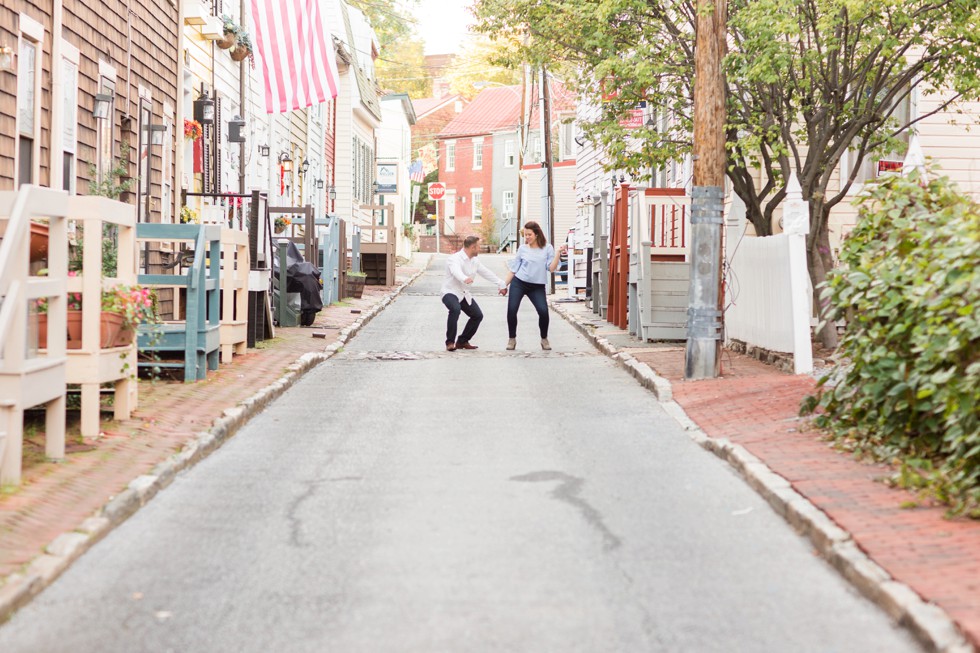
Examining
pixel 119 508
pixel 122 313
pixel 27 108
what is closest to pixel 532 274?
pixel 27 108

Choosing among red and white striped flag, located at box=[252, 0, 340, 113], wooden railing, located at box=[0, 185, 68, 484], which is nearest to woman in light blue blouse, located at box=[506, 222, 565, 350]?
red and white striped flag, located at box=[252, 0, 340, 113]

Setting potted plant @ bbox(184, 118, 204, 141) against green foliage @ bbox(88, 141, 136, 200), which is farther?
potted plant @ bbox(184, 118, 204, 141)

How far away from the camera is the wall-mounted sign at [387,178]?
5666 cm

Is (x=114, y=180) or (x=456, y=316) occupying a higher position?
(x=114, y=180)

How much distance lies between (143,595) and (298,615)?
0.75 m

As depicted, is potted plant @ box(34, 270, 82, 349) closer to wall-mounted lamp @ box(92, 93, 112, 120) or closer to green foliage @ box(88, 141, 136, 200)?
green foliage @ box(88, 141, 136, 200)

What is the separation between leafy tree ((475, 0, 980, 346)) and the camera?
50.3ft

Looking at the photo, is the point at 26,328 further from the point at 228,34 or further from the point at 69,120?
the point at 228,34

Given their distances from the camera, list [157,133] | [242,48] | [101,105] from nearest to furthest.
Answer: [101,105], [157,133], [242,48]

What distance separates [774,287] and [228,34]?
13474 mm

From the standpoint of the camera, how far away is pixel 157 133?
18625 millimetres

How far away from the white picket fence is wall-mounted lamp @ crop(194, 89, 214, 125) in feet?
31.0

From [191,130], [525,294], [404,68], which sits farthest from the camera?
[404,68]

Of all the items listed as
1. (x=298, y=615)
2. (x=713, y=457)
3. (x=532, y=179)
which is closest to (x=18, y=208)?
(x=298, y=615)
